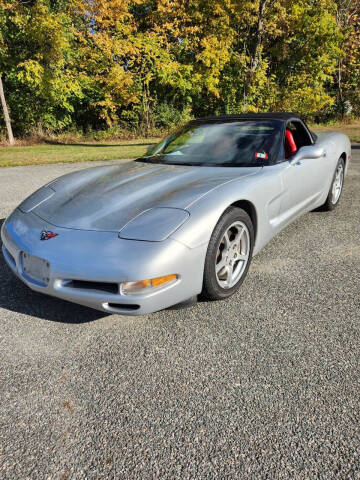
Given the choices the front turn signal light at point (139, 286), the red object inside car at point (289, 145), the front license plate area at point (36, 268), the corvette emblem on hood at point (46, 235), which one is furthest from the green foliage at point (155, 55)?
the front turn signal light at point (139, 286)

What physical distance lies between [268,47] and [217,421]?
21445 millimetres

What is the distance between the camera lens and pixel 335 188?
4.62 m

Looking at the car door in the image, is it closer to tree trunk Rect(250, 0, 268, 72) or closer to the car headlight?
the car headlight

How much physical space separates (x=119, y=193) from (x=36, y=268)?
83 cm

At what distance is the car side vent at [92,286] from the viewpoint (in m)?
2.06

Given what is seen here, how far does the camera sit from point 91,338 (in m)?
2.21

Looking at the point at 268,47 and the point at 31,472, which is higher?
the point at 268,47

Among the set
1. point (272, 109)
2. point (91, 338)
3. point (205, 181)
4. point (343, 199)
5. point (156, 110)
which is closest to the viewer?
point (91, 338)

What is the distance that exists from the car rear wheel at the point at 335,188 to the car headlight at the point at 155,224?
286 cm

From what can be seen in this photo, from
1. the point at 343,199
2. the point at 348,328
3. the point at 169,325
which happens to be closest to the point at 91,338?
the point at 169,325

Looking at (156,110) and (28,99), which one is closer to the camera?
(28,99)

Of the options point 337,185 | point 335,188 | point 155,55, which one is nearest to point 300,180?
point 335,188

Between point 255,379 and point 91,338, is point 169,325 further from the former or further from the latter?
point 255,379

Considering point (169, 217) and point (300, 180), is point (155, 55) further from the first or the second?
point (169, 217)
